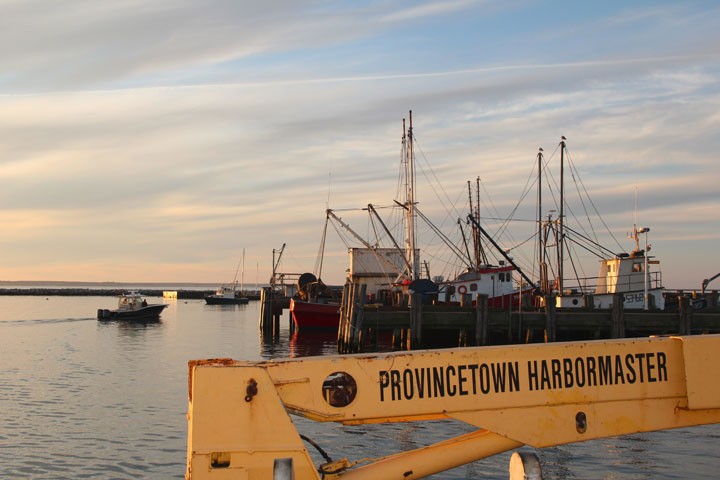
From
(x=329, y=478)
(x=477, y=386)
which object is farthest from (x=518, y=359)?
(x=329, y=478)

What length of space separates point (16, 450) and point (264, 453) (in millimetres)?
11455

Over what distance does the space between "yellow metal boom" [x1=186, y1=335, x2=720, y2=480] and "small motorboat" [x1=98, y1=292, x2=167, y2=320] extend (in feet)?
200

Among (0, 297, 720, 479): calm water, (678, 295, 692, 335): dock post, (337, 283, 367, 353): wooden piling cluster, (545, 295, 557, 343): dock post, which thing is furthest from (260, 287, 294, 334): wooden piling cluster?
(678, 295, 692, 335): dock post

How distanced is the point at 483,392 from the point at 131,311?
61.6m

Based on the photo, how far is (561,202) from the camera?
41.3 m

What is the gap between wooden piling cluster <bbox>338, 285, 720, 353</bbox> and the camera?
25719 millimetres

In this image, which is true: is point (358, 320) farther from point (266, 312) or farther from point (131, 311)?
point (131, 311)

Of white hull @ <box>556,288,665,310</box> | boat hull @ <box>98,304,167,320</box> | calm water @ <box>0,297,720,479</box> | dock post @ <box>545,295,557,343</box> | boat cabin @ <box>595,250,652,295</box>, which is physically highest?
boat cabin @ <box>595,250,652,295</box>

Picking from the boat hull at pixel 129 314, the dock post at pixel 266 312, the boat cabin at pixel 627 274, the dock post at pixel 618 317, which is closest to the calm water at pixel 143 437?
the dock post at pixel 618 317

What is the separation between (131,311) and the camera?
205 ft

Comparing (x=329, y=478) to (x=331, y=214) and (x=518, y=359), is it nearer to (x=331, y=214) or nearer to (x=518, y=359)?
(x=518, y=359)

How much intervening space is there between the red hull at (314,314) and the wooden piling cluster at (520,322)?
17.5 meters

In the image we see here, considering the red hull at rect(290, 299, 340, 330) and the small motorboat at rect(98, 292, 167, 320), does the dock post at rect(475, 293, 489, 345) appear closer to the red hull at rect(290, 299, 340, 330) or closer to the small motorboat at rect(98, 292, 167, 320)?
the red hull at rect(290, 299, 340, 330)

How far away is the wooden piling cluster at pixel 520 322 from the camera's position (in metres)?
25.7
